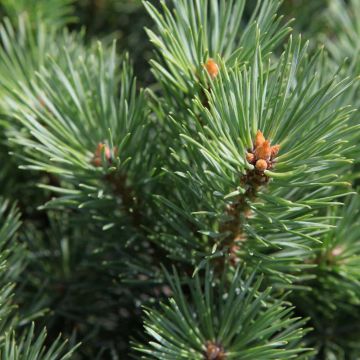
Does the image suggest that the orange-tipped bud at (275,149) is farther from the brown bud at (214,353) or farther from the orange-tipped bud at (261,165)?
the brown bud at (214,353)

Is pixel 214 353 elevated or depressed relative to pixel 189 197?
depressed

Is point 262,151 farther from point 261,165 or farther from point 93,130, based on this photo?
point 93,130

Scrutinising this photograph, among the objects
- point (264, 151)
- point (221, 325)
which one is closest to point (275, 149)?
point (264, 151)

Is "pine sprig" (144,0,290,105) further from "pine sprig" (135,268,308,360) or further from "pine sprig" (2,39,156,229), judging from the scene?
"pine sprig" (135,268,308,360)

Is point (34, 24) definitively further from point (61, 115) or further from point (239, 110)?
point (239, 110)

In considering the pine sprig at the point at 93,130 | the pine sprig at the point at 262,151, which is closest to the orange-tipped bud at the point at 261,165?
the pine sprig at the point at 262,151

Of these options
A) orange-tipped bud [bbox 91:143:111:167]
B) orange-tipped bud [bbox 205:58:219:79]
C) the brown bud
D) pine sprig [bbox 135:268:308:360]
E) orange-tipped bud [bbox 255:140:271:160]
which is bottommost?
the brown bud

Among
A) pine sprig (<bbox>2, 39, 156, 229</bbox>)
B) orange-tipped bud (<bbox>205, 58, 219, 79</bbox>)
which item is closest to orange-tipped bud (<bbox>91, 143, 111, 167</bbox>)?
pine sprig (<bbox>2, 39, 156, 229</bbox>)

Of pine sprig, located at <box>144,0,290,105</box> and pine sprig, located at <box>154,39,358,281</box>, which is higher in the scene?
pine sprig, located at <box>144,0,290,105</box>
